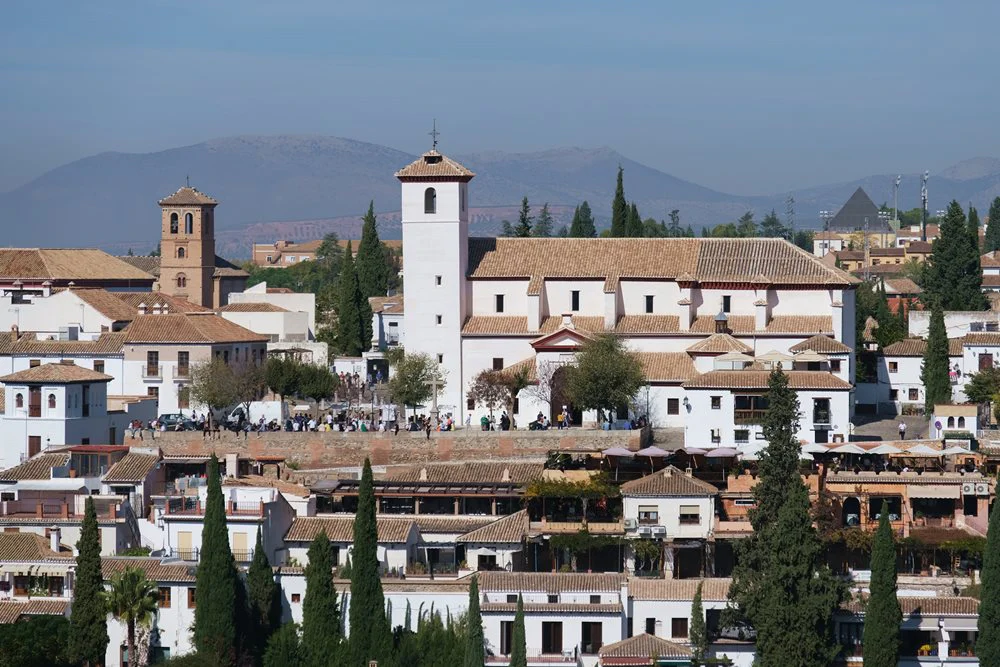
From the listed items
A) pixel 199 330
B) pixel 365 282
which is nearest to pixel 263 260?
pixel 365 282

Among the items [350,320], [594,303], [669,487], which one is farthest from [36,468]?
[350,320]

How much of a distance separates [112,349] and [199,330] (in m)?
2.88

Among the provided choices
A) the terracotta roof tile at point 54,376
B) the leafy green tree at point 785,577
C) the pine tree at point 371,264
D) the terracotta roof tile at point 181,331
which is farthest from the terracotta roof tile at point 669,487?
the pine tree at point 371,264

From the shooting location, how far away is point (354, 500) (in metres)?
52.3

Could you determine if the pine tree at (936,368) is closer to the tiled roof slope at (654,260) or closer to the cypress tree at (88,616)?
the tiled roof slope at (654,260)

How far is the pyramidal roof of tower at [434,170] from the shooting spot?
64125 mm

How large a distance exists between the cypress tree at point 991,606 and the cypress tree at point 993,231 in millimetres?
79082

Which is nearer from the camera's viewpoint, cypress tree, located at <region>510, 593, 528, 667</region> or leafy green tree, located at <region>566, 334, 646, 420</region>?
cypress tree, located at <region>510, 593, 528, 667</region>

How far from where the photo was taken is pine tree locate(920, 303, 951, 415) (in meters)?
60.9

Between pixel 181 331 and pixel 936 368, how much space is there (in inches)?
944

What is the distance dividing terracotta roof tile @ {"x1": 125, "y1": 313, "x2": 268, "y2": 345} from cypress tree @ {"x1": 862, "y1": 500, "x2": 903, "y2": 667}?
27.3 metres

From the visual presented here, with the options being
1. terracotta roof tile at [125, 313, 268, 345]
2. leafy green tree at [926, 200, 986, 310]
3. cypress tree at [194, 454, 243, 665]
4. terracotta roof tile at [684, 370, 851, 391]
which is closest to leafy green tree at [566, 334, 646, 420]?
terracotta roof tile at [684, 370, 851, 391]

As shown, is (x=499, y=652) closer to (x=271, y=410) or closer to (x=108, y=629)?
(x=108, y=629)

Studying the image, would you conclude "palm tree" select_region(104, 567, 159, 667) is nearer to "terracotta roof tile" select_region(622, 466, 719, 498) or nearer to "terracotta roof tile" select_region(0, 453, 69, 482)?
"terracotta roof tile" select_region(0, 453, 69, 482)
